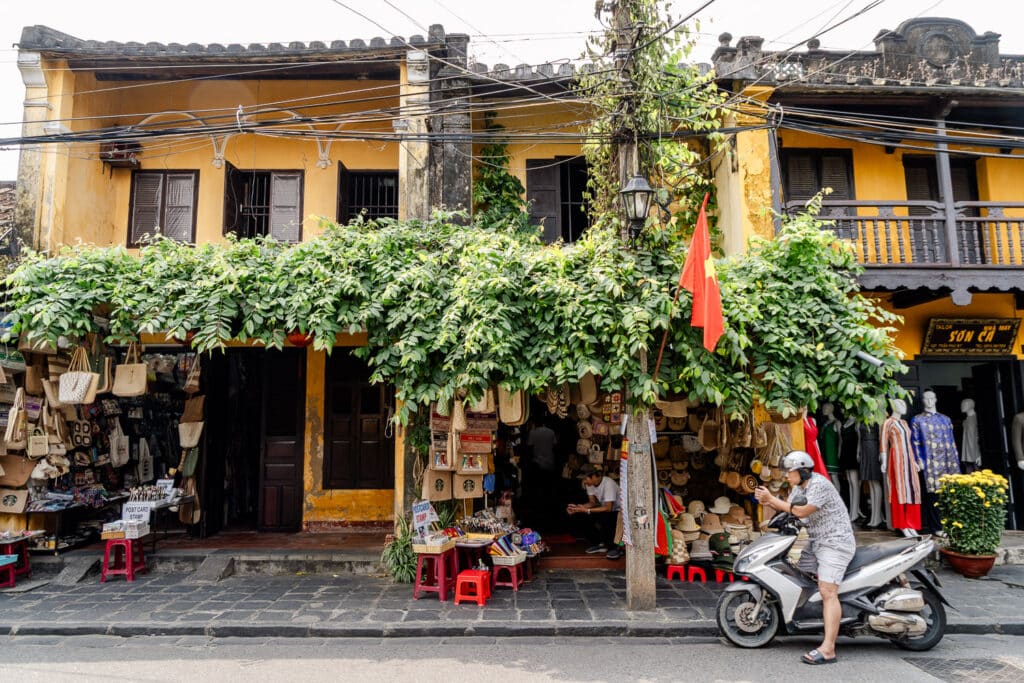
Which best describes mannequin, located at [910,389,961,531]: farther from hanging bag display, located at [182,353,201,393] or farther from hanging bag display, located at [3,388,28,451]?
hanging bag display, located at [3,388,28,451]

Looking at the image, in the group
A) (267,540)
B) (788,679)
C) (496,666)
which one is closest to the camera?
(788,679)

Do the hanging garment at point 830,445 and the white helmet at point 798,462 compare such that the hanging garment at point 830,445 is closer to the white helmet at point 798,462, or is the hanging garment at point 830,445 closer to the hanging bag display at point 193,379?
the white helmet at point 798,462

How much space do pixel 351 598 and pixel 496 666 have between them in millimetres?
2837

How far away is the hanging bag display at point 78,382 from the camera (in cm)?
858

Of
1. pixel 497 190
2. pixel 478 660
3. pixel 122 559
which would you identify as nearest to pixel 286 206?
pixel 497 190

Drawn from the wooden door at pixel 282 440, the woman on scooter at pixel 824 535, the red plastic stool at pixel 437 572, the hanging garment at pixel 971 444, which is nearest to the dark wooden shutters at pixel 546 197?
the wooden door at pixel 282 440

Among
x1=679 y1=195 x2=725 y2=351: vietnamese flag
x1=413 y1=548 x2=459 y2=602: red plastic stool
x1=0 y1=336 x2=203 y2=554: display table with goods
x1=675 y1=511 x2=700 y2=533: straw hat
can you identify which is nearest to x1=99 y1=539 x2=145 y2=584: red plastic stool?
x1=0 y1=336 x2=203 y2=554: display table with goods

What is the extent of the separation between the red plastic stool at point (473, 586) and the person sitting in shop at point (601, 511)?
95.6 inches

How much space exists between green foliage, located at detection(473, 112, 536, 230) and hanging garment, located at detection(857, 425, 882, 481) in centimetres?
664

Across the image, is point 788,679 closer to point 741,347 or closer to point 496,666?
point 496,666

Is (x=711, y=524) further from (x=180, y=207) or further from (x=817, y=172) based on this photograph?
(x=180, y=207)

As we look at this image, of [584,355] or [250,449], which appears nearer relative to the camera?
[584,355]

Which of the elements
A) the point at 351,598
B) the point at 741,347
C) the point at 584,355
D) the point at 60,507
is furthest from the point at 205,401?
the point at 741,347

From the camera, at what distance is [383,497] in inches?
448
